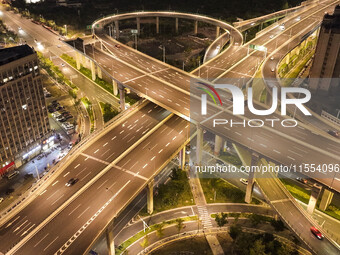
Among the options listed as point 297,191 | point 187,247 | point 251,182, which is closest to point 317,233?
point 251,182

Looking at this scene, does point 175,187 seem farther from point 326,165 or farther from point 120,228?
point 326,165

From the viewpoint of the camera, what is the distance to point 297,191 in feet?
359

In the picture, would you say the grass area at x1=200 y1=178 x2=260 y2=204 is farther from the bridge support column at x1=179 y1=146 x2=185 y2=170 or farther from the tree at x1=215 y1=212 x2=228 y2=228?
the tree at x1=215 y1=212 x2=228 y2=228

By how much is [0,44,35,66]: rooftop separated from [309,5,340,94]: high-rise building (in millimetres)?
126700

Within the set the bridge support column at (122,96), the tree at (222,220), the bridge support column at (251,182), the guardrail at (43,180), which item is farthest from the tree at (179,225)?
the bridge support column at (122,96)

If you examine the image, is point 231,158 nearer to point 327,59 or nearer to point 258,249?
point 258,249

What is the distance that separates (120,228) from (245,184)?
44.1m

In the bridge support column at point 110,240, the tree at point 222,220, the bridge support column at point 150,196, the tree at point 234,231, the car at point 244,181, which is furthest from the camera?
the car at point 244,181

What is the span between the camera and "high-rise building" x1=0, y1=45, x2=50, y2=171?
367 feet

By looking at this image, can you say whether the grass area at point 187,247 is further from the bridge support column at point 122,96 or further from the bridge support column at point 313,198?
the bridge support column at point 122,96

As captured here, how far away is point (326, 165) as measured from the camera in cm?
9231

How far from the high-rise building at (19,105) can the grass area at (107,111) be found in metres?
27.2

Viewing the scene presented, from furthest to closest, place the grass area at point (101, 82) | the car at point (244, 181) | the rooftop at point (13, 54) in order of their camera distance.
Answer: the grass area at point (101, 82), the car at point (244, 181), the rooftop at point (13, 54)

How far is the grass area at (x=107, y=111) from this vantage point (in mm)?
145512
